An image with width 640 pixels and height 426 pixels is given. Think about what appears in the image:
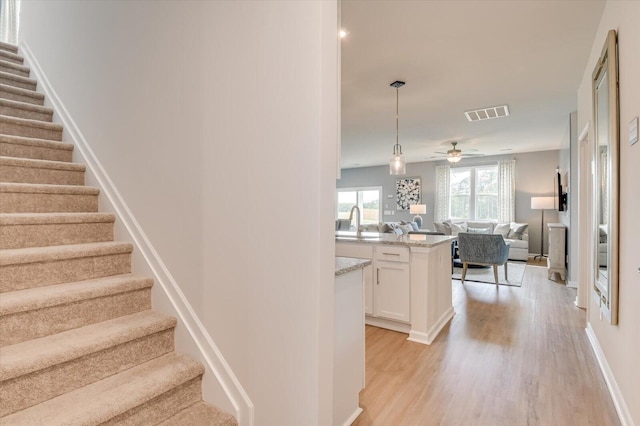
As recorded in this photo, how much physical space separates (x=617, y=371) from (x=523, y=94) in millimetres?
3327

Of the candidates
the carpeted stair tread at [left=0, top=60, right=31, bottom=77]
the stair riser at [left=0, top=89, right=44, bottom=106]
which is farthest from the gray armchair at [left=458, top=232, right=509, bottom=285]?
the carpeted stair tread at [left=0, top=60, right=31, bottom=77]

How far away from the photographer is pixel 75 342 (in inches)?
50.6

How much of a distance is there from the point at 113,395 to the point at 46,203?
1.27 m

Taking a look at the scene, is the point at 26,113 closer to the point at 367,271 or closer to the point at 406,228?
the point at 367,271

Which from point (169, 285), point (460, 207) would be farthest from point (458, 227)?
point (169, 285)

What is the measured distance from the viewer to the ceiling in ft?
7.78

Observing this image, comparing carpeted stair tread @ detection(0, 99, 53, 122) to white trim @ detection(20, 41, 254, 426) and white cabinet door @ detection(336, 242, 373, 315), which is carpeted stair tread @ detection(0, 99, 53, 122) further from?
white cabinet door @ detection(336, 242, 373, 315)

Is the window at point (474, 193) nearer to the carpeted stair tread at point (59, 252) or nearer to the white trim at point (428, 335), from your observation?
the white trim at point (428, 335)

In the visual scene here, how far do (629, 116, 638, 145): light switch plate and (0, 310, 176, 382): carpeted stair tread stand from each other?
246cm

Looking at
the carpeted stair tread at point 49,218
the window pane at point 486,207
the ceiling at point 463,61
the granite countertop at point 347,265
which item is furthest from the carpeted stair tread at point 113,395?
the window pane at point 486,207

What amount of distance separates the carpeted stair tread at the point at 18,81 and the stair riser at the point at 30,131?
73 centimetres

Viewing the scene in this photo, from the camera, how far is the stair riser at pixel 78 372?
110 cm

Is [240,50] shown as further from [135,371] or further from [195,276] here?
[135,371]

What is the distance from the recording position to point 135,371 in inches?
54.1
